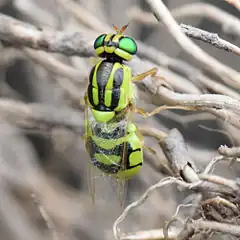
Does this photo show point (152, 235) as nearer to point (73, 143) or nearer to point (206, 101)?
point (206, 101)

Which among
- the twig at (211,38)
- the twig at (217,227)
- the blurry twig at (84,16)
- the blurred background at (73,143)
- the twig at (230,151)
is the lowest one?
the blurred background at (73,143)

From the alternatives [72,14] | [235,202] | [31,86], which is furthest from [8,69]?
[235,202]

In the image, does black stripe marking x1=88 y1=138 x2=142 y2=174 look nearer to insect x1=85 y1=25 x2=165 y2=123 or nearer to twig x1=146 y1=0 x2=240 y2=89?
insect x1=85 y1=25 x2=165 y2=123

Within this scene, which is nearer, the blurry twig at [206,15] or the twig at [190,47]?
the twig at [190,47]

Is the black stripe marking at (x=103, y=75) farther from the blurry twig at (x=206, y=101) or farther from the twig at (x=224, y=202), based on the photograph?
the twig at (x=224, y=202)

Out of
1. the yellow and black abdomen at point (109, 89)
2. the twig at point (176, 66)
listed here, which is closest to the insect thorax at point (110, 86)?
the yellow and black abdomen at point (109, 89)

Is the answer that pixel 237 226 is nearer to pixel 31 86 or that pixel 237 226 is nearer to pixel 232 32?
pixel 232 32

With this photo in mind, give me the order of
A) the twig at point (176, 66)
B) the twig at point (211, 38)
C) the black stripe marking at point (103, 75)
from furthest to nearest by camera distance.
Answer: the twig at point (176, 66)
the black stripe marking at point (103, 75)
the twig at point (211, 38)

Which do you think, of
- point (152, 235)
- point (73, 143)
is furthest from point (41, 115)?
point (152, 235)
